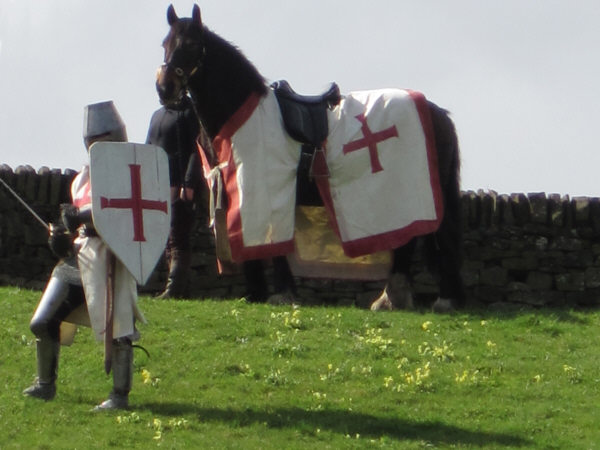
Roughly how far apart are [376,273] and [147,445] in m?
5.76

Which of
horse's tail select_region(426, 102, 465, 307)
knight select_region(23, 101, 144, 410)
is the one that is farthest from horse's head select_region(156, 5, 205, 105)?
knight select_region(23, 101, 144, 410)

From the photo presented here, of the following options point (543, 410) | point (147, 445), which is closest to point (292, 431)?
point (147, 445)

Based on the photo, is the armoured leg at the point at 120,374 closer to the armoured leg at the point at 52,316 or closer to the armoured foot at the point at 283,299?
the armoured leg at the point at 52,316

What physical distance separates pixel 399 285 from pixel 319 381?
3527 millimetres

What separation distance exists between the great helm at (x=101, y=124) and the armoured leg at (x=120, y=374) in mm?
1394

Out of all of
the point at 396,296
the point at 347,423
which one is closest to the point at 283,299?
the point at 396,296

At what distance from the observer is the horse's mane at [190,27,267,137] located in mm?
16625

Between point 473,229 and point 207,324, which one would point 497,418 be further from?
point 473,229

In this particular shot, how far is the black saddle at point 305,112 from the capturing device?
1670 centimetres

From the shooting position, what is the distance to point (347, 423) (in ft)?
41.7

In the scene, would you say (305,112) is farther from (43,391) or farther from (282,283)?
(43,391)

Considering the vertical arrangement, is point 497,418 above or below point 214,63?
below

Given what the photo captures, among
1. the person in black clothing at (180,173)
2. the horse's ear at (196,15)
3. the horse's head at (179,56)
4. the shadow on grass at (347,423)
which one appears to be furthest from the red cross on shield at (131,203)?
the person in black clothing at (180,173)

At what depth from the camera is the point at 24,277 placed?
18797 mm
